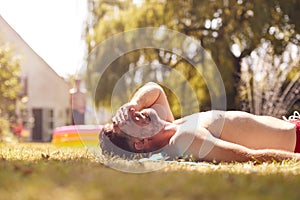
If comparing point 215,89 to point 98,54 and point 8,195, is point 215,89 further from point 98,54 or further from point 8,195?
point 8,195

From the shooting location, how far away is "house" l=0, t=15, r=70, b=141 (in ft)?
60.7

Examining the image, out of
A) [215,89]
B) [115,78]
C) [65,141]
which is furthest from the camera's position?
[115,78]

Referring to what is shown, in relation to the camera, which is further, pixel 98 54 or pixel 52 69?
pixel 52 69

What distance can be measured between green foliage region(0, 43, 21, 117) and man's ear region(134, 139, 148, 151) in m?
5.46

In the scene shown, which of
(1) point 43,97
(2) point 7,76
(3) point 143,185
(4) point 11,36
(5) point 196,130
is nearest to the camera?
(3) point 143,185

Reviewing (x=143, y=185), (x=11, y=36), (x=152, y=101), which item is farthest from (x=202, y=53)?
(x=143, y=185)

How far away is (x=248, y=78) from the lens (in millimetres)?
12031

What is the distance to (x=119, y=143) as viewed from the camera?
11.7 feet

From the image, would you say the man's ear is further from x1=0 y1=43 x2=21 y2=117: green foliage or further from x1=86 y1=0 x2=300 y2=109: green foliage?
x1=86 y1=0 x2=300 y2=109: green foliage

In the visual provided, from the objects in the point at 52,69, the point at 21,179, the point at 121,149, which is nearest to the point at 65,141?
the point at 121,149

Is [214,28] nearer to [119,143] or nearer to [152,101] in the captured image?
[152,101]

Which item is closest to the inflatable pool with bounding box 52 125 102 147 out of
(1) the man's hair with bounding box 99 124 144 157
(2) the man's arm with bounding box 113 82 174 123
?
(2) the man's arm with bounding box 113 82 174 123

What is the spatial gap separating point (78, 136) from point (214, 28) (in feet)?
21.5

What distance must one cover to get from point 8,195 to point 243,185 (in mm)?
822
